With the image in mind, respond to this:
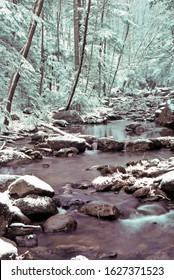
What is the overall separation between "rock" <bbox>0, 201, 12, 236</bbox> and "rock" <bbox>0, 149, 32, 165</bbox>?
4113mm

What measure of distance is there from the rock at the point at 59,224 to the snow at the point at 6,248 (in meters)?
0.86

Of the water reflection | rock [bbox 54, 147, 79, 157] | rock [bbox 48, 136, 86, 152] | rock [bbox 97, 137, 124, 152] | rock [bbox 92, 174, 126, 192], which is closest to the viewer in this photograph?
rock [bbox 92, 174, 126, 192]

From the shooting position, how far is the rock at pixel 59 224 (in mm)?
4590

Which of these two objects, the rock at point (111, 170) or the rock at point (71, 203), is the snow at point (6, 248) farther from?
the rock at point (111, 170)

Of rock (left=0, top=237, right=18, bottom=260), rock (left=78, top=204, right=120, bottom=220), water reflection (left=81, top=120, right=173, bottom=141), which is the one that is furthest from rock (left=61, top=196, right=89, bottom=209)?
water reflection (left=81, top=120, right=173, bottom=141)

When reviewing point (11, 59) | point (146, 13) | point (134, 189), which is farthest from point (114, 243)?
point (146, 13)

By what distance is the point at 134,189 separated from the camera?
19.7 ft

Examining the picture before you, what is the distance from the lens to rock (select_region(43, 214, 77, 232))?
459 centimetres

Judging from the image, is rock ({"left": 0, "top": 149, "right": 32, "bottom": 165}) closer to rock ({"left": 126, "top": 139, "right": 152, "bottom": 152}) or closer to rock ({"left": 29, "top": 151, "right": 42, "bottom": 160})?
rock ({"left": 29, "top": 151, "right": 42, "bottom": 160})

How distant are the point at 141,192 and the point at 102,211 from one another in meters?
1.03

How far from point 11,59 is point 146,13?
58440 millimetres

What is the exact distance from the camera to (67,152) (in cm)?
962

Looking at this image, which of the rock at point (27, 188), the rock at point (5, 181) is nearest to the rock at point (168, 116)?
the rock at point (5, 181)

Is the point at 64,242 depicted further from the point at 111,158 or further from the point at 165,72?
the point at 165,72
